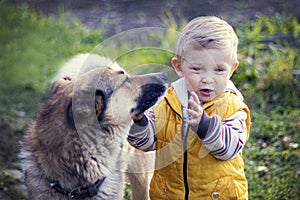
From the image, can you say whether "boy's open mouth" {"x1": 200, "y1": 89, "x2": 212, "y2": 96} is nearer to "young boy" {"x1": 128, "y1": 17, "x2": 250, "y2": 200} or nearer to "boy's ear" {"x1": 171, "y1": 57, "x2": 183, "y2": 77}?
"young boy" {"x1": 128, "y1": 17, "x2": 250, "y2": 200}

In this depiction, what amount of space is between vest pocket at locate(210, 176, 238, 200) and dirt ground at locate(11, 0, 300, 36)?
444 cm

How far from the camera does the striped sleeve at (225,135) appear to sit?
3.69 metres

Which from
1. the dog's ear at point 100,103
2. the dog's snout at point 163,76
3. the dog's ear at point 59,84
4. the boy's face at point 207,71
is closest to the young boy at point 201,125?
the boy's face at point 207,71

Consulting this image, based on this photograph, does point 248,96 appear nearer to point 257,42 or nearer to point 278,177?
point 257,42

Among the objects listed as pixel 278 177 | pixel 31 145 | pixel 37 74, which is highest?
pixel 31 145

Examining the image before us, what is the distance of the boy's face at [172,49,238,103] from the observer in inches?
149

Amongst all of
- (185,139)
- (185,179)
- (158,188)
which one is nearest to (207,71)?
(185,139)

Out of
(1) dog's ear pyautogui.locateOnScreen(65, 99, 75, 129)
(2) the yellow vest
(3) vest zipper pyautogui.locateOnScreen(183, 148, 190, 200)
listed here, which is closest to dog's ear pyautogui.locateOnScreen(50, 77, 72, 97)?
(1) dog's ear pyautogui.locateOnScreen(65, 99, 75, 129)

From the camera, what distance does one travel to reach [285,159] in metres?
6.02

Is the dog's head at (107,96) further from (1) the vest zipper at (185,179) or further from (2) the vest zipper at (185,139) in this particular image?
(1) the vest zipper at (185,179)

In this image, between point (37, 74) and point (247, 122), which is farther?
point (37, 74)

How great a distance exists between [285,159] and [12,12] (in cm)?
422

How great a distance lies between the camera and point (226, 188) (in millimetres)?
3904

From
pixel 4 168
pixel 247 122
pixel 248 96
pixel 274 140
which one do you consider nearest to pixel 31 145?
pixel 247 122
